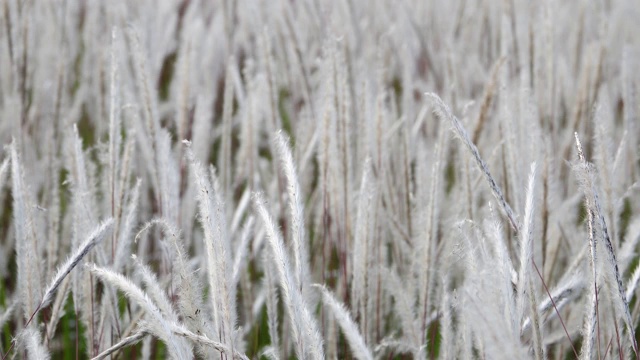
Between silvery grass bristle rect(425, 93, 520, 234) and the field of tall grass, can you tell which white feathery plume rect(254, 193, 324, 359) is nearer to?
the field of tall grass

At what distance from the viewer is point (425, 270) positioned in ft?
2.99

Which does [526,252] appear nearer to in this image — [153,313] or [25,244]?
[153,313]

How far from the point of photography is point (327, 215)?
1.13m

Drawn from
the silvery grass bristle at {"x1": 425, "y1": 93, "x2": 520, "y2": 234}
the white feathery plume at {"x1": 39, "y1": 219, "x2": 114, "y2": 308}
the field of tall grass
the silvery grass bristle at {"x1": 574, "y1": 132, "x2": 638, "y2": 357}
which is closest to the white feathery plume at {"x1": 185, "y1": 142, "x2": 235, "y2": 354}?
the field of tall grass

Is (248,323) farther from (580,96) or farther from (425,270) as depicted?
(580,96)

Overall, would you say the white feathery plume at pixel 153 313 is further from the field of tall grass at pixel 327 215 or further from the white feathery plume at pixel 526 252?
the white feathery plume at pixel 526 252

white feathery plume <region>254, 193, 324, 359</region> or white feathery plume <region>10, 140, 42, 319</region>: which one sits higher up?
white feathery plume <region>10, 140, 42, 319</region>

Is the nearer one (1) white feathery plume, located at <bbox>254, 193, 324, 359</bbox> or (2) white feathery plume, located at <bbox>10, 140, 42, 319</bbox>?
(1) white feathery plume, located at <bbox>254, 193, 324, 359</bbox>

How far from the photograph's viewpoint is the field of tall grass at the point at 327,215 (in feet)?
2.15

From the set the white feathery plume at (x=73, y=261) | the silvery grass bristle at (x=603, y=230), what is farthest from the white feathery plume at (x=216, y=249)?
the silvery grass bristle at (x=603, y=230)

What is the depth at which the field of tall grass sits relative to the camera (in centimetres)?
66

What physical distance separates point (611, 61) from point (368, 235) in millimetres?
1363

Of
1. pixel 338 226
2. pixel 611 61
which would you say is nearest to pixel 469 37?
pixel 611 61

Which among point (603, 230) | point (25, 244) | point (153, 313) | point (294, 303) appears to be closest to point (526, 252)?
point (603, 230)
